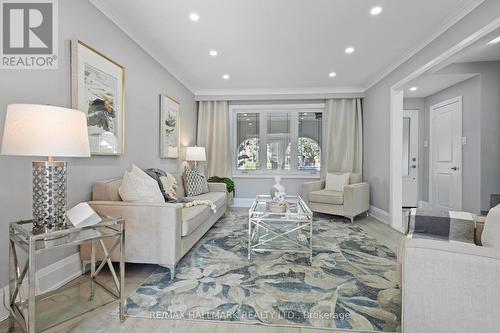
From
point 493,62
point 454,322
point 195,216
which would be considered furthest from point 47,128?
point 493,62

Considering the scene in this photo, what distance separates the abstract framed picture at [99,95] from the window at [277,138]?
9.76ft

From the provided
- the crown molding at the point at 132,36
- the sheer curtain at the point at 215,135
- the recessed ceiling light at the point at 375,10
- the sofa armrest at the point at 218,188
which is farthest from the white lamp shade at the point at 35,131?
the sheer curtain at the point at 215,135

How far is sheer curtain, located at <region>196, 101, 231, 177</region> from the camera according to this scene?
510 centimetres

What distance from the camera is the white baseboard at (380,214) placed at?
3.74 meters

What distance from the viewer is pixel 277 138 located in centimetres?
529

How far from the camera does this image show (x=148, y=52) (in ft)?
10.3

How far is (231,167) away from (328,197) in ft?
7.19

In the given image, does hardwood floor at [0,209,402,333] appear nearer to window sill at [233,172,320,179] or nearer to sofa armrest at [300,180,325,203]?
sofa armrest at [300,180,325,203]

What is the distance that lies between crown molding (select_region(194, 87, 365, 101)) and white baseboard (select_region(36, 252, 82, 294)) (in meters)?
3.86

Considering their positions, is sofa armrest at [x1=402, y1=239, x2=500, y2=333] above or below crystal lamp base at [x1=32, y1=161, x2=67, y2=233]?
below

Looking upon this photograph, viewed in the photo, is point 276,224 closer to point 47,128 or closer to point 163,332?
point 163,332

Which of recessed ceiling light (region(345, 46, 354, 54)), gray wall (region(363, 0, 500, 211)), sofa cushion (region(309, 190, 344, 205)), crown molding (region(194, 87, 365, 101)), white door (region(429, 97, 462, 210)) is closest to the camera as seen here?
gray wall (region(363, 0, 500, 211))

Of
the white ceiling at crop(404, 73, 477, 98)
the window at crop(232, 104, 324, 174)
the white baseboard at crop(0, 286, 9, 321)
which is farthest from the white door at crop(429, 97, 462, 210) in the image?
the white baseboard at crop(0, 286, 9, 321)

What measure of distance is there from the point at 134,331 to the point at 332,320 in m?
1.20
